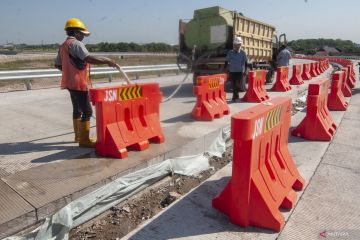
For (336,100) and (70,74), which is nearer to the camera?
(70,74)

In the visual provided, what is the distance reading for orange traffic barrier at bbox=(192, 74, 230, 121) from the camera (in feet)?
23.6

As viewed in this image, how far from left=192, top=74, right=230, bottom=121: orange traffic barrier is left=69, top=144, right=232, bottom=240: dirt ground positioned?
253 cm

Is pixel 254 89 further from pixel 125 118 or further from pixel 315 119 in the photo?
pixel 125 118

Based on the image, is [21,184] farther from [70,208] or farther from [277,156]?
[277,156]

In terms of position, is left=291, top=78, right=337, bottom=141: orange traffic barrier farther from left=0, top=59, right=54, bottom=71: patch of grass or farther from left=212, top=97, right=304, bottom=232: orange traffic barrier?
left=0, top=59, right=54, bottom=71: patch of grass

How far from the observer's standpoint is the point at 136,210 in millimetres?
3719

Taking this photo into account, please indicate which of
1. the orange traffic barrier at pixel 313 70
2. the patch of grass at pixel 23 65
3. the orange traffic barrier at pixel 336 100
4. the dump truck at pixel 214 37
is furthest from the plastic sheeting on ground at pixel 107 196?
the patch of grass at pixel 23 65


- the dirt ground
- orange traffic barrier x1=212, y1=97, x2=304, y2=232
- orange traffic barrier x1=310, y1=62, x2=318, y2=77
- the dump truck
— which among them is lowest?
the dirt ground

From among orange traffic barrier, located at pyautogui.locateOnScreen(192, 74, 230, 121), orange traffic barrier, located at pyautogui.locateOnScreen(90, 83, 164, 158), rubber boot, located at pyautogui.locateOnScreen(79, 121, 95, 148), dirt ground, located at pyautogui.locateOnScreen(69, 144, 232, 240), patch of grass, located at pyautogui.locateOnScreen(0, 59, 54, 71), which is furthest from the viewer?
patch of grass, located at pyautogui.locateOnScreen(0, 59, 54, 71)

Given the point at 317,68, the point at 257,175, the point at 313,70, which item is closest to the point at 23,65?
the point at 313,70

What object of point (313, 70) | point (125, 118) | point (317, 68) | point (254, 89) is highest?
point (317, 68)

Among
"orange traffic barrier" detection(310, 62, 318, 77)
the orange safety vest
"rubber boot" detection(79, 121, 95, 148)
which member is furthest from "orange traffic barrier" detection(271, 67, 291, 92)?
the orange safety vest

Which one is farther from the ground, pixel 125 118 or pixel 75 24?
pixel 75 24

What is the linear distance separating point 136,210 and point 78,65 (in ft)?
7.72
